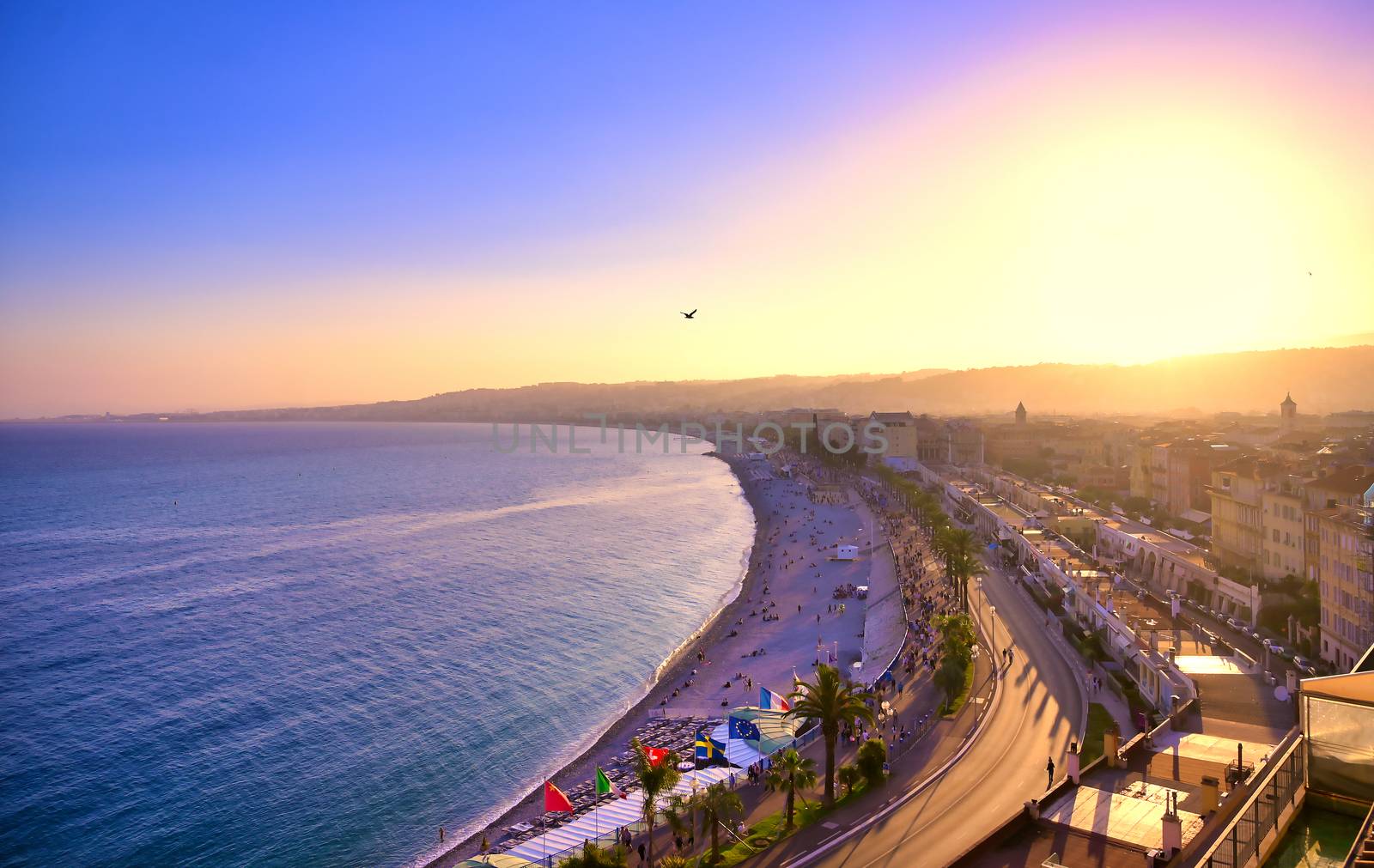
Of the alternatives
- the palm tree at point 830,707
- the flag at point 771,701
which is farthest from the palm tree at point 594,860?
the flag at point 771,701

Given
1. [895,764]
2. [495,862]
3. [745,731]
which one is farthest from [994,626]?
[495,862]

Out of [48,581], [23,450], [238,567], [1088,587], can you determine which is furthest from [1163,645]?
[23,450]

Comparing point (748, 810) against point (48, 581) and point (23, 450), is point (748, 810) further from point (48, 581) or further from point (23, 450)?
point (23, 450)

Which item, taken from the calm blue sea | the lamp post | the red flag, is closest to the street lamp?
the lamp post

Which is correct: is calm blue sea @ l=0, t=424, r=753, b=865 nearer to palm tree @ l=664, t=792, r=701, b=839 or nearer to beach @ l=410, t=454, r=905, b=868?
beach @ l=410, t=454, r=905, b=868

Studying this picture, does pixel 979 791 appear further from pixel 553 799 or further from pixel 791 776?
pixel 553 799

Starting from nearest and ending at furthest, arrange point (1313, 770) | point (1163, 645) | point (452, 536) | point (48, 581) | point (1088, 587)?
1. point (1313, 770)
2. point (1163, 645)
3. point (1088, 587)
4. point (48, 581)
5. point (452, 536)
